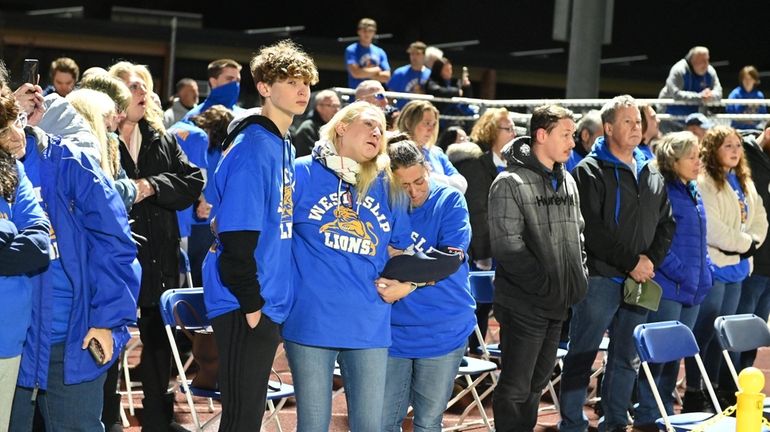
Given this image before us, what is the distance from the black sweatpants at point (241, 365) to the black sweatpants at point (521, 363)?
71.7 inches

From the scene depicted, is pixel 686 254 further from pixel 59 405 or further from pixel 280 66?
pixel 59 405

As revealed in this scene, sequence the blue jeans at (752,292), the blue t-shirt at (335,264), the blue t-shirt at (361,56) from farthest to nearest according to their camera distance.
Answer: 1. the blue t-shirt at (361,56)
2. the blue jeans at (752,292)
3. the blue t-shirt at (335,264)

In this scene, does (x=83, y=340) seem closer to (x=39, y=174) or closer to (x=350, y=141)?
(x=39, y=174)

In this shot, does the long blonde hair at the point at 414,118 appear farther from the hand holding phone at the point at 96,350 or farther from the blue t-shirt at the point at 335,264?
the hand holding phone at the point at 96,350

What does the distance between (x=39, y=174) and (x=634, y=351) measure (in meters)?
3.79

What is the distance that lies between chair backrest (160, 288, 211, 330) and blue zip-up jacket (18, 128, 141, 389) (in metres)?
1.27

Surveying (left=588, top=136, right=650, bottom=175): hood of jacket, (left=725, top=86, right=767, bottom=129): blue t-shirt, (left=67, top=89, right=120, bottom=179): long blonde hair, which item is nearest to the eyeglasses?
(left=67, top=89, right=120, bottom=179): long blonde hair

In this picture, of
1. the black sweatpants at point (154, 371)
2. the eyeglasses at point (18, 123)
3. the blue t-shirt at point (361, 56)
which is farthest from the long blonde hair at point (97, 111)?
the blue t-shirt at point (361, 56)

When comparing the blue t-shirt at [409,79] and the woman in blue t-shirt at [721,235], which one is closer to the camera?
the woman in blue t-shirt at [721,235]

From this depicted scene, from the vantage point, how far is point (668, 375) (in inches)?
277

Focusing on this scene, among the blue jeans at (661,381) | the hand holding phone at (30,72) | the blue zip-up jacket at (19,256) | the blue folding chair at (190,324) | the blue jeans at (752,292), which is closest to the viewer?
the blue zip-up jacket at (19,256)

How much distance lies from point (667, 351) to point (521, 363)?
87 centimetres

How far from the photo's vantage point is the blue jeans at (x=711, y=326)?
771 cm

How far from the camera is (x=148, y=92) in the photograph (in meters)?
5.92
